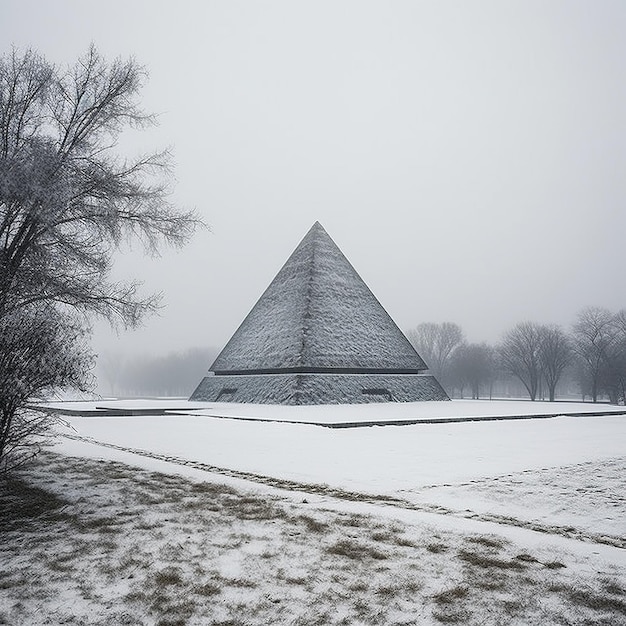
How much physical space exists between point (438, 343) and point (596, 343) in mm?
24311

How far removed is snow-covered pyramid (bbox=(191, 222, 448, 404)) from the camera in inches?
1029

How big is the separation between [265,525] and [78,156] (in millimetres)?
6059

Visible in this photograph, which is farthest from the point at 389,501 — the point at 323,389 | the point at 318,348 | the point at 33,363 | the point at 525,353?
the point at 525,353

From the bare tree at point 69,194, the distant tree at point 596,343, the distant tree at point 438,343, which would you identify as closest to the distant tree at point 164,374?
the distant tree at point 438,343

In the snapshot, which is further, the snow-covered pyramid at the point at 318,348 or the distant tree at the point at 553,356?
the distant tree at the point at 553,356

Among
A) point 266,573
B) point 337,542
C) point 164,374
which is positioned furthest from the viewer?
point 164,374

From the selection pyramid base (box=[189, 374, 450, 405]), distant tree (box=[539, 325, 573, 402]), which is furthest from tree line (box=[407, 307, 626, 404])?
pyramid base (box=[189, 374, 450, 405])

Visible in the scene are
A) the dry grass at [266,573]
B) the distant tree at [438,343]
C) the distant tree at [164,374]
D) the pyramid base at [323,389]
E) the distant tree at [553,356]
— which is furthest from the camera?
the distant tree at [164,374]

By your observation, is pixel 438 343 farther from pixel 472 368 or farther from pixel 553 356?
pixel 553 356

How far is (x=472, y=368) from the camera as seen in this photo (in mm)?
65125

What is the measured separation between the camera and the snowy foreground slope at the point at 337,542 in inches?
117

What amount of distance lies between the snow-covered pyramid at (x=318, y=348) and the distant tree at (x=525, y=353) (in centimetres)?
3289

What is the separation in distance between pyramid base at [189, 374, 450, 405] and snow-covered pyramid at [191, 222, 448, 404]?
5 centimetres

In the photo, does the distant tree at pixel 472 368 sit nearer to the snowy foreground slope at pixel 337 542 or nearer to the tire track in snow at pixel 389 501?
the snowy foreground slope at pixel 337 542
